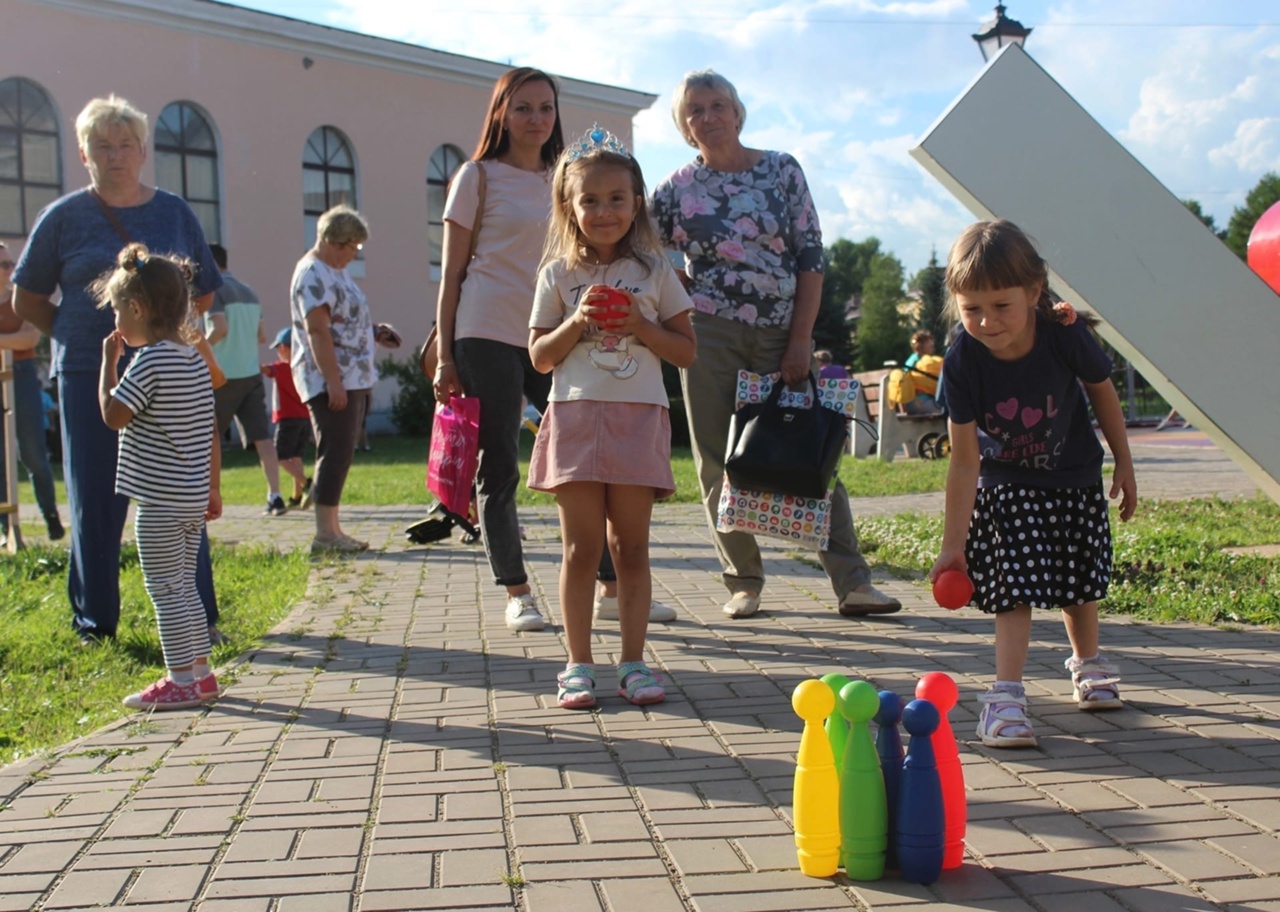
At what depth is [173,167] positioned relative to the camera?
86.8 feet

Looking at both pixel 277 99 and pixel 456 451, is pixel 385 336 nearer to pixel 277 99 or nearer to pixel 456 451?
pixel 456 451

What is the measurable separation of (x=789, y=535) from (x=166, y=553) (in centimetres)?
233

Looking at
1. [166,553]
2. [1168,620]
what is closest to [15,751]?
[166,553]

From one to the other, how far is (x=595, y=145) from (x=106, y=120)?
206 cm

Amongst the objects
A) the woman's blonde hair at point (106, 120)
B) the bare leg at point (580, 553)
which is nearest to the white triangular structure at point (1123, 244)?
the bare leg at point (580, 553)

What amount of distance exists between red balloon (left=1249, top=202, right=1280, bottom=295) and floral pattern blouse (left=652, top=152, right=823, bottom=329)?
2631mm

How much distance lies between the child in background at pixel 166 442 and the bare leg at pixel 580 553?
1251 millimetres

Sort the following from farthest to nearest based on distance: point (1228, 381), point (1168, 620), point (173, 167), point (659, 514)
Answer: point (173, 167), point (659, 514), point (1228, 381), point (1168, 620)

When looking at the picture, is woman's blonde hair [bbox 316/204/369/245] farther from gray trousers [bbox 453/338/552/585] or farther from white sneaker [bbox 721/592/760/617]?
white sneaker [bbox 721/592/760/617]

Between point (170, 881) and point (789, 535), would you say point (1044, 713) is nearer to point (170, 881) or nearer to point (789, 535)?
point (789, 535)

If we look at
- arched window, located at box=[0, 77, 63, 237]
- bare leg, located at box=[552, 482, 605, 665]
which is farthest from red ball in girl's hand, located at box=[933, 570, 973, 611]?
arched window, located at box=[0, 77, 63, 237]

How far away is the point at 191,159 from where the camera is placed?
26672 millimetres

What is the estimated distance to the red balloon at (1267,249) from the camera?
22.4 feet

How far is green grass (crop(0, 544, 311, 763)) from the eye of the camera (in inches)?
173
